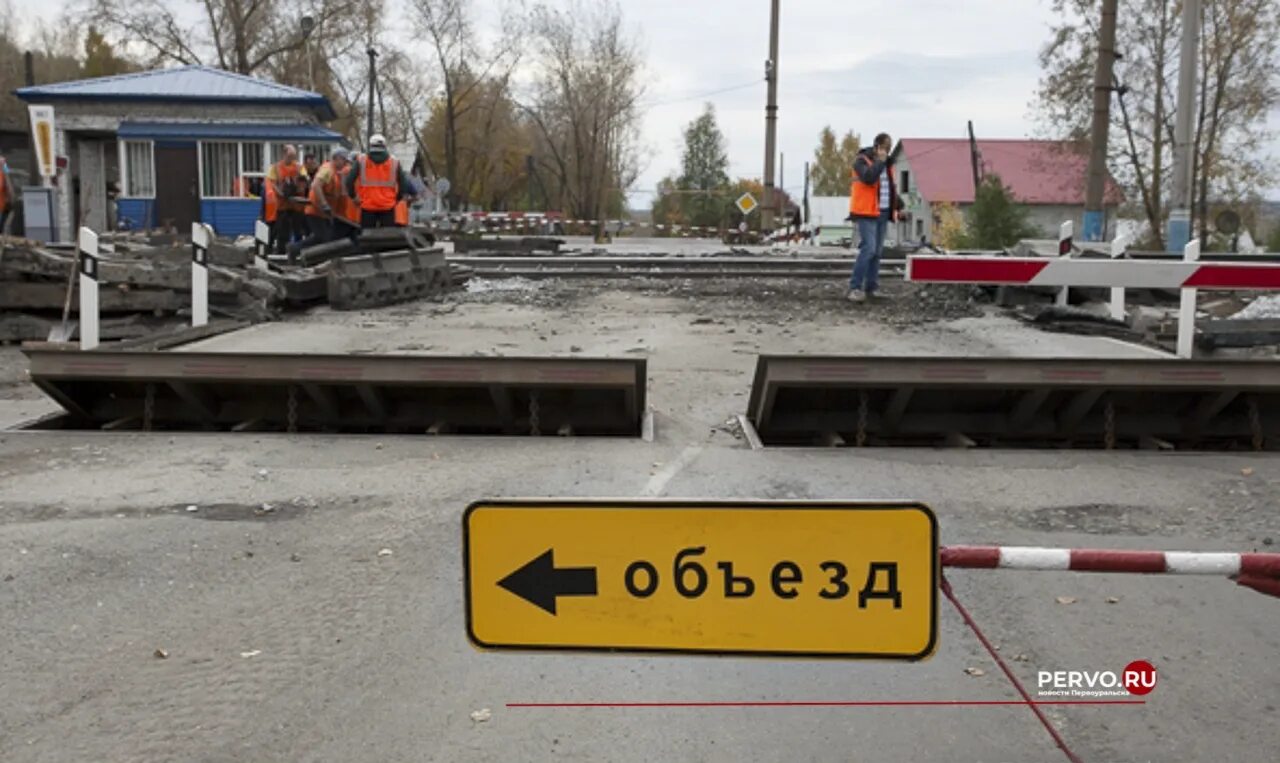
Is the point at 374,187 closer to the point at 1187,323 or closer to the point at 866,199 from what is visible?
the point at 866,199

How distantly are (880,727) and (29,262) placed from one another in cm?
1173

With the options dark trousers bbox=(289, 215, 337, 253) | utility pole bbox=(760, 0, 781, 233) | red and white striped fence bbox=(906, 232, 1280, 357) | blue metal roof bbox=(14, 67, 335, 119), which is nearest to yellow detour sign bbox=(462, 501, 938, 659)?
red and white striped fence bbox=(906, 232, 1280, 357)

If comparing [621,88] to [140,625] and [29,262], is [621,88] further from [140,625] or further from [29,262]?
[140,625]

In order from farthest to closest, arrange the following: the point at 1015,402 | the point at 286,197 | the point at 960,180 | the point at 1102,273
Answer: the point at 960,180 → the point at 286,197 → the point at 1102,273 → the point at 1015,402

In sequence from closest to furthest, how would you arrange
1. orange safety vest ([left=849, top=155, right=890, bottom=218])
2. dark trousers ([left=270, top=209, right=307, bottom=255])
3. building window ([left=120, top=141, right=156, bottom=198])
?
orange safety vest ([left=849, top=155, right=890, bottom=218]) → dark trousers ([left=270, top=209, right=307, bottom=255]) → building window ([left=120, top=141, right=156, bottom=198])

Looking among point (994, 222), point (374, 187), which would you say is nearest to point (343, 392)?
point (374, 187)

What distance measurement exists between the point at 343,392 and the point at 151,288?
5.67 metres

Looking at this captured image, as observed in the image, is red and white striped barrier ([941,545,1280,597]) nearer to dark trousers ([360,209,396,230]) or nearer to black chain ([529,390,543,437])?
black chain ([529,390,543,437])

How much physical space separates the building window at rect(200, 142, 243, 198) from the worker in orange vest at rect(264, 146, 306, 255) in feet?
49.4

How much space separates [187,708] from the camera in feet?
13.7

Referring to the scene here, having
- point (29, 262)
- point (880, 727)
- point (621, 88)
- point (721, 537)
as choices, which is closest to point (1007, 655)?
point (880, 727)

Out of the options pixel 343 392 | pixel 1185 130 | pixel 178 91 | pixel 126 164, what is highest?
pixel 178 91

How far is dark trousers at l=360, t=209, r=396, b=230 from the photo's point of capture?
16405 mm

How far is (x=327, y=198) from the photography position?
54.3 ft
